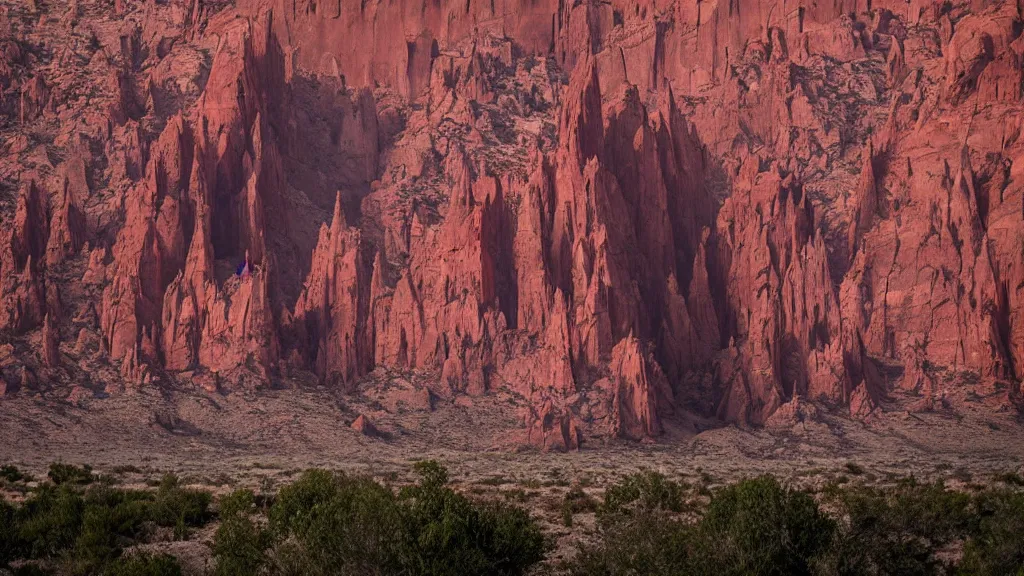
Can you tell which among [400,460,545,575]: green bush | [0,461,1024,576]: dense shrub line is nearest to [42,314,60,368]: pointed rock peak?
[0,461,1024,576]: dense shrub line

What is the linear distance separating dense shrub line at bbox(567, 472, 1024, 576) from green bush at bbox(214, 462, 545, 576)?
2.84 m

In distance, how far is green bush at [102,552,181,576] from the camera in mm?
44656

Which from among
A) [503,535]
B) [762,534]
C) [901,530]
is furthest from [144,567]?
[901,530]

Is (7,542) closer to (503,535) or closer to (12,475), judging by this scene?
(503,535)

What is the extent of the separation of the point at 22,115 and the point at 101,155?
10.9 meters

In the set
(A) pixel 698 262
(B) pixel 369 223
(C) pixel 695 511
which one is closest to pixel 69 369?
(B) pixel 369 223

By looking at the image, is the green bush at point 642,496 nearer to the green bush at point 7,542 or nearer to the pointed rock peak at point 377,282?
the green bush at point 7,542

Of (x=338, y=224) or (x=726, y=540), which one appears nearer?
(x=726, y=540)

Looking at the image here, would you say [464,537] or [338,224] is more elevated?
[338,224]

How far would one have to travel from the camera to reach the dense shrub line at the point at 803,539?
44.7 meters

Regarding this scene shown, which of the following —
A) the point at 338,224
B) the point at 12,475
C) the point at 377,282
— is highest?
the point at 338,224

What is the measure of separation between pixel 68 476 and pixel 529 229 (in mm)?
54022

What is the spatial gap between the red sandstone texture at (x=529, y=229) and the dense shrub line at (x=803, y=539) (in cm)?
4916

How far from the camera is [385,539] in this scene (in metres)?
43.0
